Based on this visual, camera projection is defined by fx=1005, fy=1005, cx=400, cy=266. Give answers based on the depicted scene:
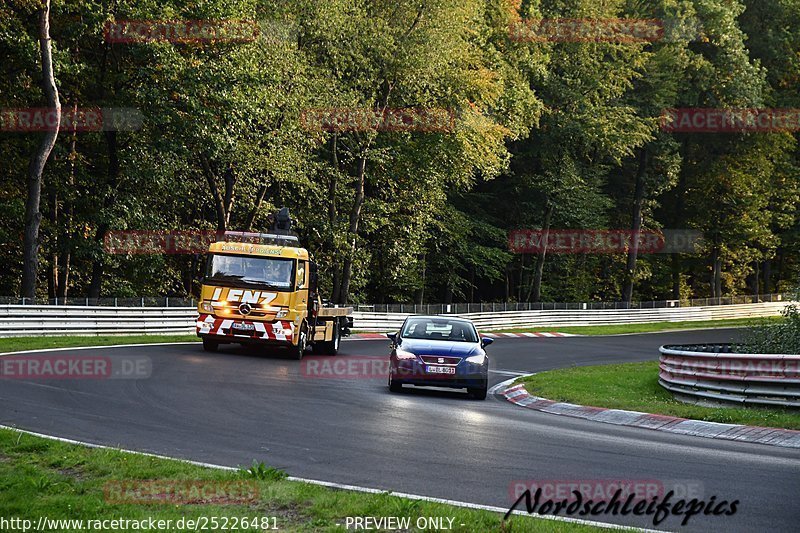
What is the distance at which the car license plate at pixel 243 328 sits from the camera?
83.7ft

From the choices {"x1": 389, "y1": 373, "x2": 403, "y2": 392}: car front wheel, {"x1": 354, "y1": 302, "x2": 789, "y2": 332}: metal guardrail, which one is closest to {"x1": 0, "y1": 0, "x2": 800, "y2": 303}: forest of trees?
{"x1": 354, "y1": 302, "x2": 789, "y2": 332}: metal guardrail

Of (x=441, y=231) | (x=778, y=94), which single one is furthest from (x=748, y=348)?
(x=778, y=94)

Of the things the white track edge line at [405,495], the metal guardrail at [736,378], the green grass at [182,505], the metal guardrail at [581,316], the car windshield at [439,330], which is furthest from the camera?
the metal guardrail at [581,316]

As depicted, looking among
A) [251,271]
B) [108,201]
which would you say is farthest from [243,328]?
[108,201]

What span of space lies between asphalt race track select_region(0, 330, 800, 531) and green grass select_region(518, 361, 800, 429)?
1.61 meters

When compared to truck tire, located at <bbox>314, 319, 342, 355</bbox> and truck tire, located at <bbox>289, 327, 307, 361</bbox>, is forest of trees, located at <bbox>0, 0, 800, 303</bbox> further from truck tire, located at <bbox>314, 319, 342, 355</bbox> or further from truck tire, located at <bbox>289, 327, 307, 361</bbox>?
truck tire, located at <bbox>289, 327, 307, 361</bbox>

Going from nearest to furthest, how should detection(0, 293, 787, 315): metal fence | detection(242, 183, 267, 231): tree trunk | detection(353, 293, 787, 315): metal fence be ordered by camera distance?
1. detection(0, 293, 787, 315): metal fence
2. detection(242, 183, 267, 231): tree trunk
3. detection(353, 293, 787, 315): metal fence

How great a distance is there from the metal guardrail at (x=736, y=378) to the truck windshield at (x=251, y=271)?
10.2 metres

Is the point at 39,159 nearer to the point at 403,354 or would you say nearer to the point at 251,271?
the point at 251,271

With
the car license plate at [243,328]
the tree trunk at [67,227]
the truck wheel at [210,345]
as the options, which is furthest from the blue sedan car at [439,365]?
the tree trunk at [67,227]

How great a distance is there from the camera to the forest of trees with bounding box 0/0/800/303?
35.5 meters

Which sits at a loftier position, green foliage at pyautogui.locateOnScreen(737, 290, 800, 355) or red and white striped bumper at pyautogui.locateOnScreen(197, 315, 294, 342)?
green foliage at pyautogui.locateOnScreen(737, 290, 800, 355)

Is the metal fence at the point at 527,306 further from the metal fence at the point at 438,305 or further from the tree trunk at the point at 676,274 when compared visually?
the tree trunk at the point at 676,274

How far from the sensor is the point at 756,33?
70500 millimetres
